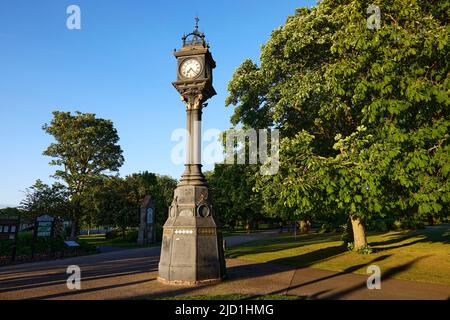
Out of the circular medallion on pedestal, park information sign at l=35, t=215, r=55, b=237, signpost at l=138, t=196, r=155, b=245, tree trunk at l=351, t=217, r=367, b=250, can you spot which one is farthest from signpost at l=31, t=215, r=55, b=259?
tree trunk at l=351, t=217, r=367, b=250

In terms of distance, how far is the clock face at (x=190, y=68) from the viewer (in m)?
13.3

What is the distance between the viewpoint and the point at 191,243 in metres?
11.5

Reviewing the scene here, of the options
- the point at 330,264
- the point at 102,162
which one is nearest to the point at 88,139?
the point at 102,162

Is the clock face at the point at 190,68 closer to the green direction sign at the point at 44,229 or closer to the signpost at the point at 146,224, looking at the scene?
the green direction sign at the point at 44,229

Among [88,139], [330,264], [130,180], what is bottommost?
[330,264]


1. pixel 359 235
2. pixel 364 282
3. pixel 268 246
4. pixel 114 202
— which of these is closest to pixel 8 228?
pixel 268 246

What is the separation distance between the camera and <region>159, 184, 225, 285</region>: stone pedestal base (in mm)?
11258

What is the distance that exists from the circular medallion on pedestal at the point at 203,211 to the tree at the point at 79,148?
33593 millimetres

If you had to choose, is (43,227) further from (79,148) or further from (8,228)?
(79,148)

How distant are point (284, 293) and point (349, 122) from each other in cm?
1235

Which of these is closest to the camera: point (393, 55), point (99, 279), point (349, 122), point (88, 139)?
point (393, 55)

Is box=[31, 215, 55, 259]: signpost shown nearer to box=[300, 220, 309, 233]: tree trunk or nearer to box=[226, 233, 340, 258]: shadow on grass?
box=[226, 233, 340, 258]: shadow on grass

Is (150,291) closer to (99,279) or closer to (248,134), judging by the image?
(99,279)

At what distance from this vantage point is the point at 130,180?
44.6 m
